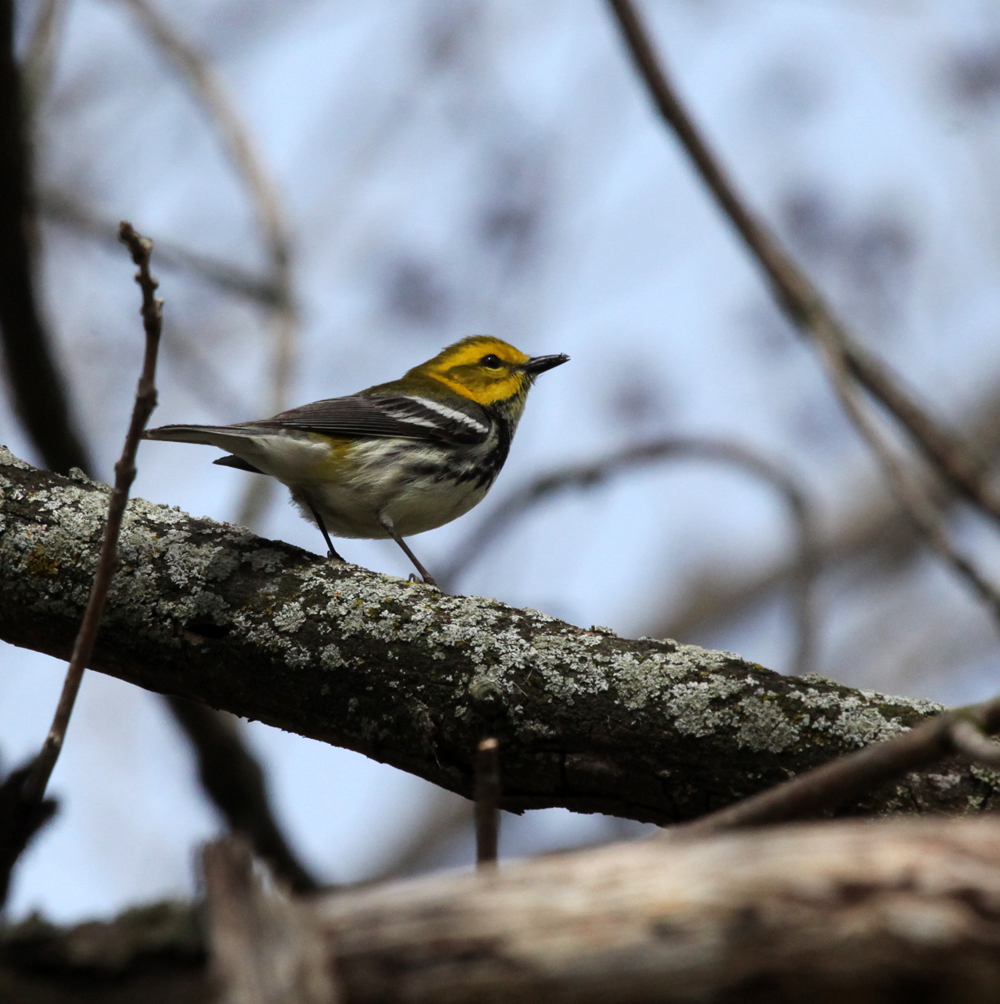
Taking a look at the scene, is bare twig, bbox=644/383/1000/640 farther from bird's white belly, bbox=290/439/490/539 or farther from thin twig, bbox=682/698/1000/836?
thin twig, bbox=682/698/1000/836

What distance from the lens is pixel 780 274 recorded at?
184 inches

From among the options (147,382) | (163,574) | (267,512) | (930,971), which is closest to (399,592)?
(163,574)

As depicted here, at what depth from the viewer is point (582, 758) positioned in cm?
306

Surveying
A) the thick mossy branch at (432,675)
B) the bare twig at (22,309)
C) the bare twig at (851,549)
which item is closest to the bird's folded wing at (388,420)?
the bare twig at (22,309)

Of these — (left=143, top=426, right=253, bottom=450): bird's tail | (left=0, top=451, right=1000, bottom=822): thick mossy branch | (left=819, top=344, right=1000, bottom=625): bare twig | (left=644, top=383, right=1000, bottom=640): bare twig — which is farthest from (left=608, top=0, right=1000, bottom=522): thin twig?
(left=644, top=383, right=1000, bottom=640): bare twig

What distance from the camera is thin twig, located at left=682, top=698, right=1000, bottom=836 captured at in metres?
1.62

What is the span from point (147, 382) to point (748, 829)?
131cm

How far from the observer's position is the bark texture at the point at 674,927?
139cm

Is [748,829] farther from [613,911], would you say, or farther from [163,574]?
[163,574]

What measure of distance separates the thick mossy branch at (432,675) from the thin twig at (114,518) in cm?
113

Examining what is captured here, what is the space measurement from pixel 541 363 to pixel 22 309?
3.31 metres

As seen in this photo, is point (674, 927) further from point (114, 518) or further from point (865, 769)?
point (114, 518)

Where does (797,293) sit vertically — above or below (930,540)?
above

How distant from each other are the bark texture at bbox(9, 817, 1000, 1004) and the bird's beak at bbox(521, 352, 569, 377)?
5.84 meters
